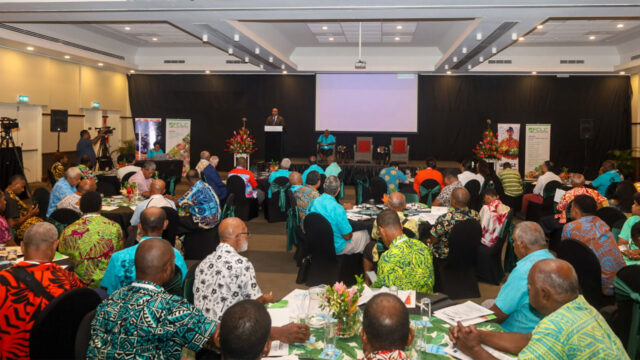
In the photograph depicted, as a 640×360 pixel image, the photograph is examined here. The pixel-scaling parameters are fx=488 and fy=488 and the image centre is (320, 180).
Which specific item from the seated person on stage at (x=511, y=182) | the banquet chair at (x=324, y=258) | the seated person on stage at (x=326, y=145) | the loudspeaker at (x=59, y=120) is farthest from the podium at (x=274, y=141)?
the banquet chair at (x=324, y=258)

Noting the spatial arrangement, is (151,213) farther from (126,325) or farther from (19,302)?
(126,325)

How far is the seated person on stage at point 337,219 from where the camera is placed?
541 cm

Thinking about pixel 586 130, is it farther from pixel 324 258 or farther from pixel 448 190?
pixel 324 258

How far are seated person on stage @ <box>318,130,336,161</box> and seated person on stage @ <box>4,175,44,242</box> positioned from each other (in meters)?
10.1

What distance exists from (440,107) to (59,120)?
12274 mm

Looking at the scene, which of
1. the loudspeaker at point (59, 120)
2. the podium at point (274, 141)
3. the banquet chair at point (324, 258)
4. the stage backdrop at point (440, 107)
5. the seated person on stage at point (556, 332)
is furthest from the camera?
the stage backdrop at point (440, 107)

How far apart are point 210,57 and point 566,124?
40.9 ft

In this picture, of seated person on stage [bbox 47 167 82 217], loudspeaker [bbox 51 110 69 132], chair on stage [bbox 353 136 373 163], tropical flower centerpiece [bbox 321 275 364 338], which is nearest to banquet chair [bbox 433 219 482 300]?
tropical flower centerpiece [bbox 321 275 364 338]

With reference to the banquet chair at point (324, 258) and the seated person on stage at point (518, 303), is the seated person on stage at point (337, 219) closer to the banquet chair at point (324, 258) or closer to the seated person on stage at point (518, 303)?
the banquet chair at point (324, 258)

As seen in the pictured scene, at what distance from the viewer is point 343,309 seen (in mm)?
2443

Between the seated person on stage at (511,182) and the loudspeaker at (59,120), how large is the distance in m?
12.3

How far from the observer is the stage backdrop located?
54.4ft

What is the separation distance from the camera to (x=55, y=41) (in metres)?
12.8

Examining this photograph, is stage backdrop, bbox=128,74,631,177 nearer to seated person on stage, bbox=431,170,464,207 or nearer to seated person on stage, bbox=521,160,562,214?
seated person on stage, bbox=521,160,562,214
